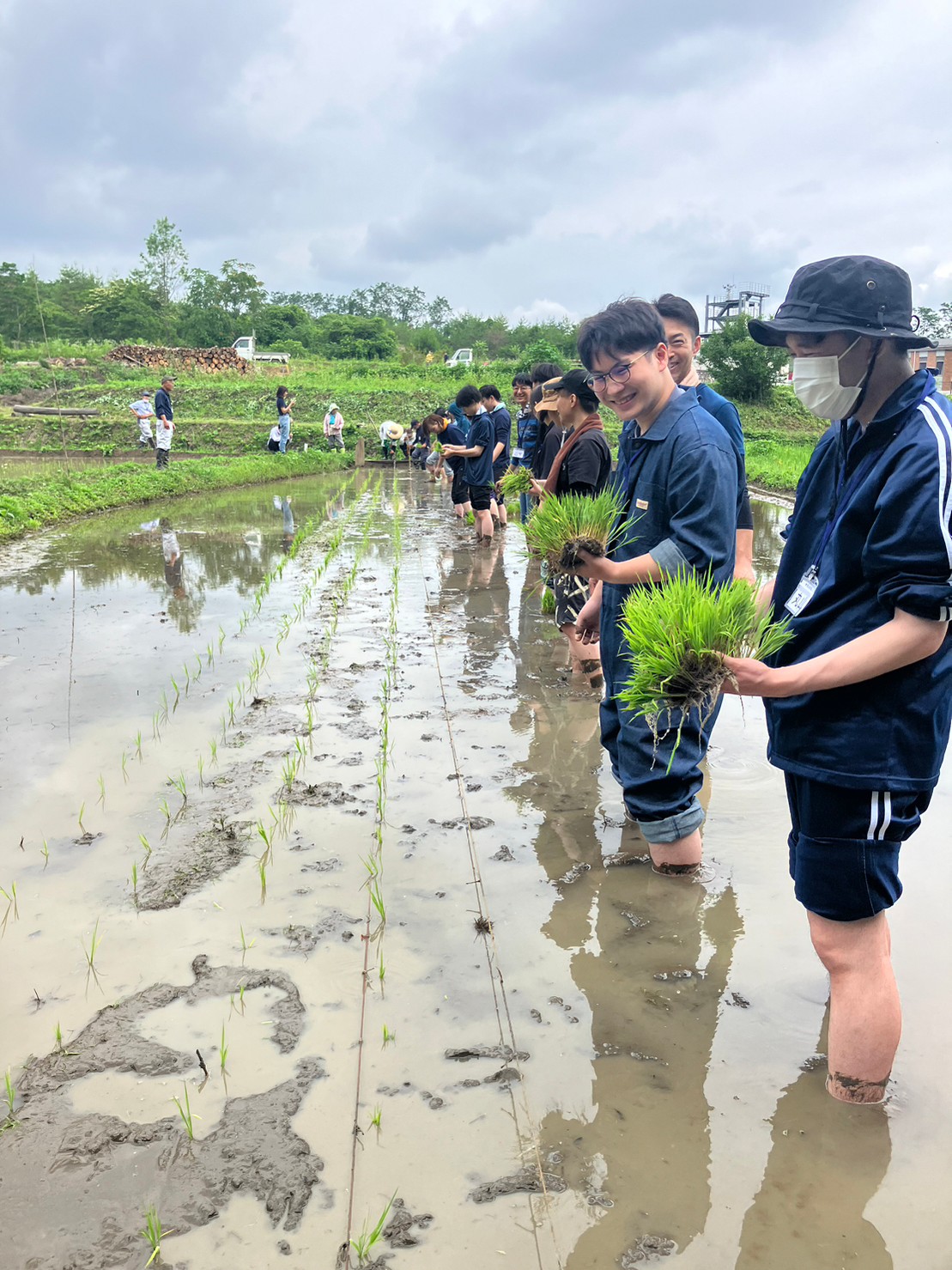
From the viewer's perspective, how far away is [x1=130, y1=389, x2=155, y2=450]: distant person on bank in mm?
19562

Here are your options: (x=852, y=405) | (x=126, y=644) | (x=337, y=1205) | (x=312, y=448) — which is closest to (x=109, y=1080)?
(x=337, y=1205)

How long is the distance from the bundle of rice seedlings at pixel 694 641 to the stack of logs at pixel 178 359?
38610 millimetres

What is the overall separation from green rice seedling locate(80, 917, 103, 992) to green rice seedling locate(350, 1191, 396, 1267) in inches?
43.3

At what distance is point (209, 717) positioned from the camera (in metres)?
4.57

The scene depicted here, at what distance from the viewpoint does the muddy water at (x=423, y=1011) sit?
172 centimetres

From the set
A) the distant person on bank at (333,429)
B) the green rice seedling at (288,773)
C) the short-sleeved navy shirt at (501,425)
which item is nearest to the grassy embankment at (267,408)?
the distant person on bank at (333,429)

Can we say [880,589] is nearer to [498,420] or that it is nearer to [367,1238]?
[367,1238]

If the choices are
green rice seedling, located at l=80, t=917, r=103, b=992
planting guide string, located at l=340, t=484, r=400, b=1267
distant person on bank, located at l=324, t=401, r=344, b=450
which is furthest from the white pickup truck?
green rice seedling, located at l=80, t=917, r=103, b=992

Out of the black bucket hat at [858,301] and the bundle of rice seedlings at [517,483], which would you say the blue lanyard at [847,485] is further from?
the bundle of rice seedlings at [517,483]

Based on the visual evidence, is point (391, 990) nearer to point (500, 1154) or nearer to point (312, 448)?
point (500, 1154)

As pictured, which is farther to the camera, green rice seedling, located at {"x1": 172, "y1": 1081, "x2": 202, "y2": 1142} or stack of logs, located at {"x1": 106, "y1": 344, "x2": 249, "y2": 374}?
stack of logs, located at {"x1": 106, "y1": 344, "x2": 249, "y2": 374}

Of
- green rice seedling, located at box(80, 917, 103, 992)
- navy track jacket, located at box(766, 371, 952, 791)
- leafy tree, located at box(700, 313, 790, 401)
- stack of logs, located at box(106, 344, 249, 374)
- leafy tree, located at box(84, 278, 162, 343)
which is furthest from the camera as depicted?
leafy tree, located at box(84, 278, 162, 343)

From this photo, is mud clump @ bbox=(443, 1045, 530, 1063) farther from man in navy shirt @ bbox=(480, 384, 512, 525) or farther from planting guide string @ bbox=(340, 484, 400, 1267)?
man in navy shirt @ bbox=(480, 384, 512, 525)

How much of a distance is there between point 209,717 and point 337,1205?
3.11 m
